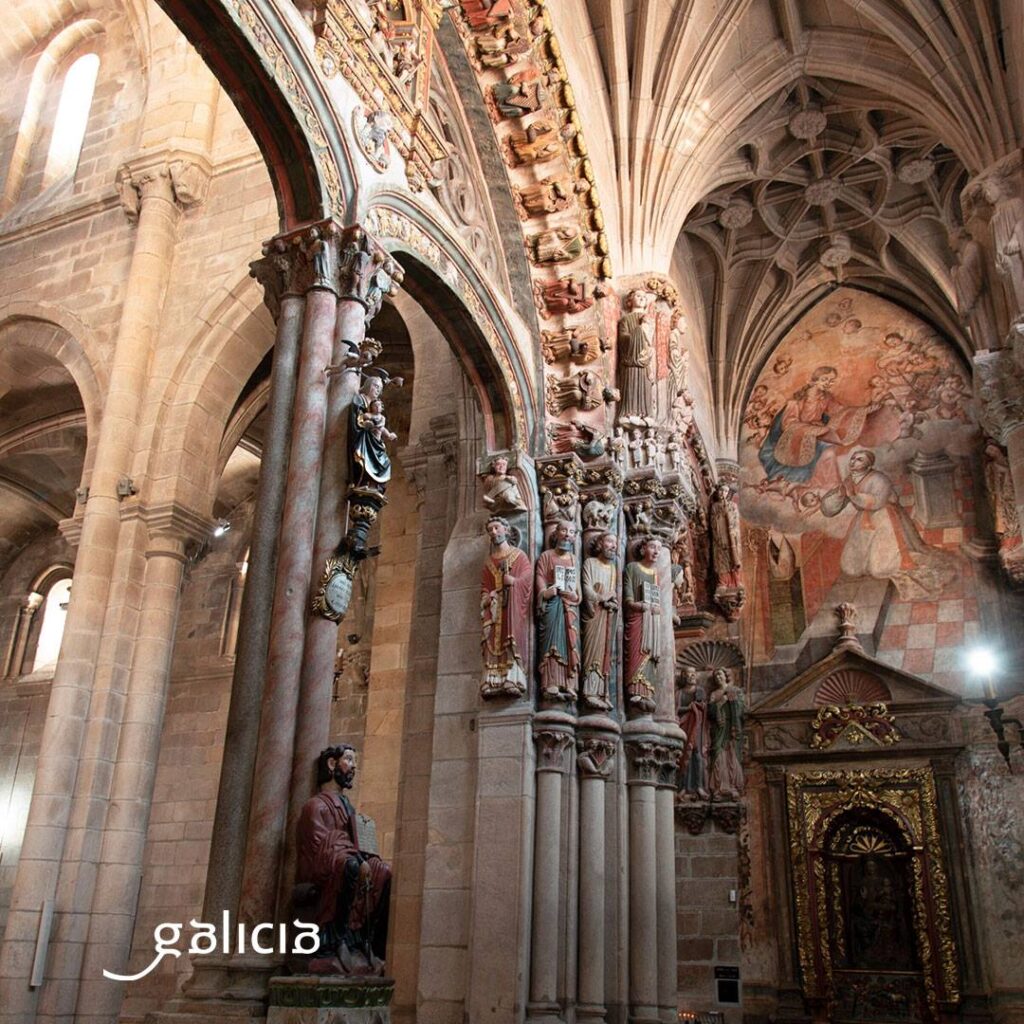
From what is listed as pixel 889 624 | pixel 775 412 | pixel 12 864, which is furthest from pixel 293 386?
pixel 12 864

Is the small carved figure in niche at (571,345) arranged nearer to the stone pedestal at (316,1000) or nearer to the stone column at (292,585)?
the stone column at (292,585)

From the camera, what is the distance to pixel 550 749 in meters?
9.23

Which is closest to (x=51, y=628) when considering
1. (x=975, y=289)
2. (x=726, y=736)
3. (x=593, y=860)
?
(x=726, y=736)

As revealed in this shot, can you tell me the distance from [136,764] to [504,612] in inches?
152

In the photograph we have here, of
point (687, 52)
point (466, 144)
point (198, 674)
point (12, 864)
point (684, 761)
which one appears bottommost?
point (12, 864)

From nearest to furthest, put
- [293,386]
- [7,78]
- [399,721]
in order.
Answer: [293,386] < [399,721] < [7,78]

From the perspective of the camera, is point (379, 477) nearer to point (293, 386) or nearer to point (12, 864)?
point (293, 386)

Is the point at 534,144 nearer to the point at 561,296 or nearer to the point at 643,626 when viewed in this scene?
the point at 561,296

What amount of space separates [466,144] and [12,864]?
13946 mm

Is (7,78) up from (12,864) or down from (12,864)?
up

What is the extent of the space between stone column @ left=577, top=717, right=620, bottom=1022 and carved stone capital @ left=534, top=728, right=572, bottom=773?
0.99 feet

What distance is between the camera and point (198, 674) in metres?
17.1

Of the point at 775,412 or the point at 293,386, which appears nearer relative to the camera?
the point at 293,386

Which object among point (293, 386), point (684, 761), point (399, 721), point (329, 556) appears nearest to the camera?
point (329, 556)
